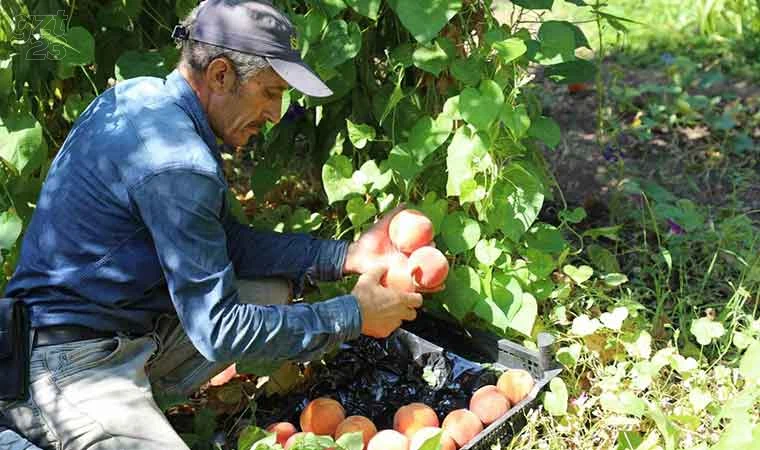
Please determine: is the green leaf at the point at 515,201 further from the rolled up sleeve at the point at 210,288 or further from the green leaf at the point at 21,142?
the green leaf at the point at 21,142

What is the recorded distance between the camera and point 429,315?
9.30ft

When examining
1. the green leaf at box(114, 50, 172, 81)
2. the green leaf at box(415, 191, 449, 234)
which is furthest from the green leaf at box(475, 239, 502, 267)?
the green leaf at box(114, 50, 172, 81)

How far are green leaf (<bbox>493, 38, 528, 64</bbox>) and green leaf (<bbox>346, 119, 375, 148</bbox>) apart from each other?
0.45 meters

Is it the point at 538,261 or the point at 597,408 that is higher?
the point at 538,261

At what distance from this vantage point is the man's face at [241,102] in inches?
83.8

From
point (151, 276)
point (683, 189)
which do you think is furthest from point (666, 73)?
point (151, 276)

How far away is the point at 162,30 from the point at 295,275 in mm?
913

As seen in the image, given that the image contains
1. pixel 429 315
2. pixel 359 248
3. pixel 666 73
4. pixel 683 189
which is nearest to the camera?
pixel 359 248

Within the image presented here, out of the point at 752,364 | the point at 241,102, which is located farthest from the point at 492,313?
the point at 241,102

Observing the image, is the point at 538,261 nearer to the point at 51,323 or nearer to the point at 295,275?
the point at 295,275

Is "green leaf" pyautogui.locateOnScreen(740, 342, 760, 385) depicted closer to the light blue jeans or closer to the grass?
the grass

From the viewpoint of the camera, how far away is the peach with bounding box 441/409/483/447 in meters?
2.38

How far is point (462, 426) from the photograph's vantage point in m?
2.39

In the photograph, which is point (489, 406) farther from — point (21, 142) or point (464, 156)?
point (21, 142)
